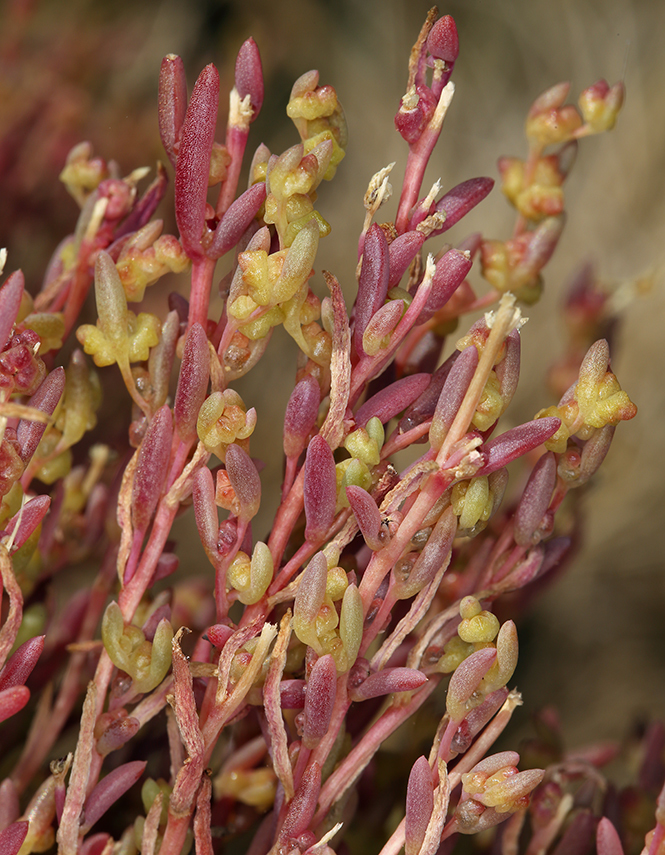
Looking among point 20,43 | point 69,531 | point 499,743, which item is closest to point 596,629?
point 499,743

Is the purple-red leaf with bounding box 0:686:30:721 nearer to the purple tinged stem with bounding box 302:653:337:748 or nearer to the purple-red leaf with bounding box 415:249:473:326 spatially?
the purple tinged stem with bounding box 302:653:337:748

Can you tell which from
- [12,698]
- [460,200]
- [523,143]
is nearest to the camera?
[12,698]

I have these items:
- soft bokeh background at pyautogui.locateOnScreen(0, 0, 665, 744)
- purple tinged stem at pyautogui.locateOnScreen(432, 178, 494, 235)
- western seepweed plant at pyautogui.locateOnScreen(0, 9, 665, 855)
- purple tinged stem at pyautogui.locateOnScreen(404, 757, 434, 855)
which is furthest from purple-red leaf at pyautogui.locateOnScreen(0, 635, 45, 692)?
soft bokeh background at pyautogui.locateOnScreen(0, 0, 665, 744)

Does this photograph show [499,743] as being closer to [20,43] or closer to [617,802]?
[617,802]

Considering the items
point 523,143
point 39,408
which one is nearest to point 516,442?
point 39,408

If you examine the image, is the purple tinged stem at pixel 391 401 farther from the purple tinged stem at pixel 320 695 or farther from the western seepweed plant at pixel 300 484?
the purple tinged stem at pixel 320 695

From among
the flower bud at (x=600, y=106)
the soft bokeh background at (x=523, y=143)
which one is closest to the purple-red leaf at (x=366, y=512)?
the flower bud at (x=600, y=106)

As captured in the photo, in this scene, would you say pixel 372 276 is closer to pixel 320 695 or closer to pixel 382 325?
pixel 382 325
